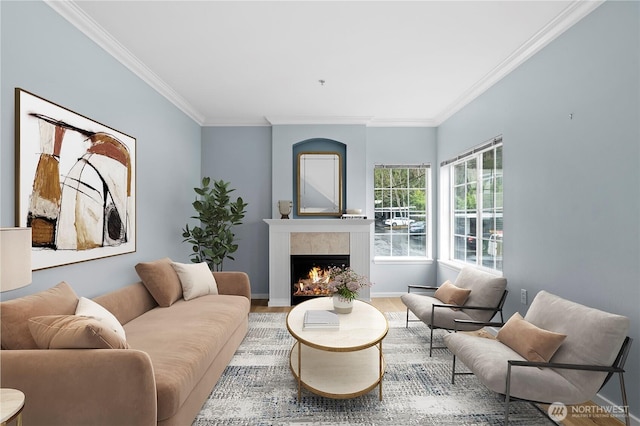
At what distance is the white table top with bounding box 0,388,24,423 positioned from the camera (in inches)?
47.3

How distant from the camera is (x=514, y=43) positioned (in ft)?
9.25

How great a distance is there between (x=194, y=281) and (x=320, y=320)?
4.89 feet

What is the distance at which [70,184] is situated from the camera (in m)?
2.35

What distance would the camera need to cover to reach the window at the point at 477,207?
359 centimetres

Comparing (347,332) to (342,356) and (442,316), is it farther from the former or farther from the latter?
(442,316)

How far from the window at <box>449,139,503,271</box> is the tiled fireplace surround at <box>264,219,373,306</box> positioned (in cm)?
125

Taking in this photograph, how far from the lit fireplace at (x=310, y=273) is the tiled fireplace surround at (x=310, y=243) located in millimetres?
94

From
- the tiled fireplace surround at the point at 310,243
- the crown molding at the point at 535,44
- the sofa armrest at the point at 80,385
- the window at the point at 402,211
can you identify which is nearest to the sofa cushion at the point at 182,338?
the sofa armrest at the point at 80,385

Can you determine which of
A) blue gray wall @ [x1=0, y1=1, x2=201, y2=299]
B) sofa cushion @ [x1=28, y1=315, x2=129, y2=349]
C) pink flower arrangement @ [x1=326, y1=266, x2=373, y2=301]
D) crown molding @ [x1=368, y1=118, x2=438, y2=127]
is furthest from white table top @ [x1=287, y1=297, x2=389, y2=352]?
crown molding @ [x1=368, y1=118, x2=438, y2=127]

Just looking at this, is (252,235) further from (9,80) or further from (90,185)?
(9,80)

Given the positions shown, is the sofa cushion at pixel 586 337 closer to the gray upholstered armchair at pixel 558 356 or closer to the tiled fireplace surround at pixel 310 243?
the gray upholstered armchair at pixel 558 356

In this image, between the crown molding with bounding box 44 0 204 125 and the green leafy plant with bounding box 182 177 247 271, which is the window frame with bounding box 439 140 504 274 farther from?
the crown molding with bounding box 44 0 204 125

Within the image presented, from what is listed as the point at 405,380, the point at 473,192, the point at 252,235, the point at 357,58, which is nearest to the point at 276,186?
the point at 252,235

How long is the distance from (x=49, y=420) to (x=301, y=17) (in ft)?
9.35
